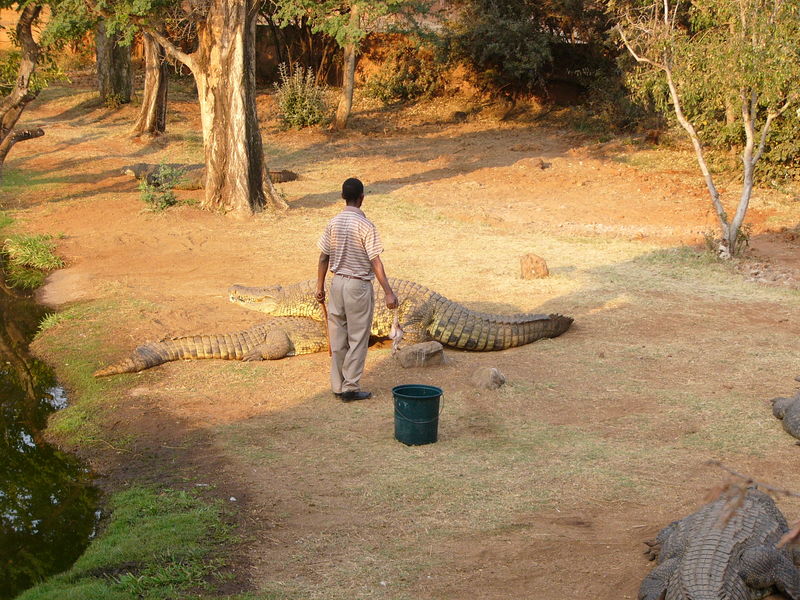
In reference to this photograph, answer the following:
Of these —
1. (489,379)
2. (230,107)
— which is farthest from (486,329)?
(230,107)

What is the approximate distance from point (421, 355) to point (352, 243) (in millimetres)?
1583

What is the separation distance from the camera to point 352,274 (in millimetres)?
6516

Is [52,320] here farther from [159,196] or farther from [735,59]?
[735,59]

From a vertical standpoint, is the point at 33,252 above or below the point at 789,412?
above

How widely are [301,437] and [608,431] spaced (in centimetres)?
235

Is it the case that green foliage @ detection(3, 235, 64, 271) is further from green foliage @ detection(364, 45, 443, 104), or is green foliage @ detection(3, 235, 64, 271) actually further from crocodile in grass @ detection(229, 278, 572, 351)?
green foliage @ detection(364, 45, 443, 104)

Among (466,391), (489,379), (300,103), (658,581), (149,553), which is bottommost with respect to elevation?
(466,391)

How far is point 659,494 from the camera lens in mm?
5273

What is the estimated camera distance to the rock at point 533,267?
1067cm

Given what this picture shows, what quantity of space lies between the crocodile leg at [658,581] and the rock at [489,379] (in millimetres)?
3076

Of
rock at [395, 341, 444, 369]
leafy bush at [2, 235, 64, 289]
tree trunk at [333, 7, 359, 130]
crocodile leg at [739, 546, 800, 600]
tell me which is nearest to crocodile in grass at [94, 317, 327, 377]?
rock at [395, 341, 444, 369]

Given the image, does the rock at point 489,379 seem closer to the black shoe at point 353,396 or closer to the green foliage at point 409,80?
the black shoe at point 353,396

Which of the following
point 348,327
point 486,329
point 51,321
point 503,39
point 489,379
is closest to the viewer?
point 348,327

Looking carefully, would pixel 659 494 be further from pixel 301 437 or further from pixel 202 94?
pixel 202 94
